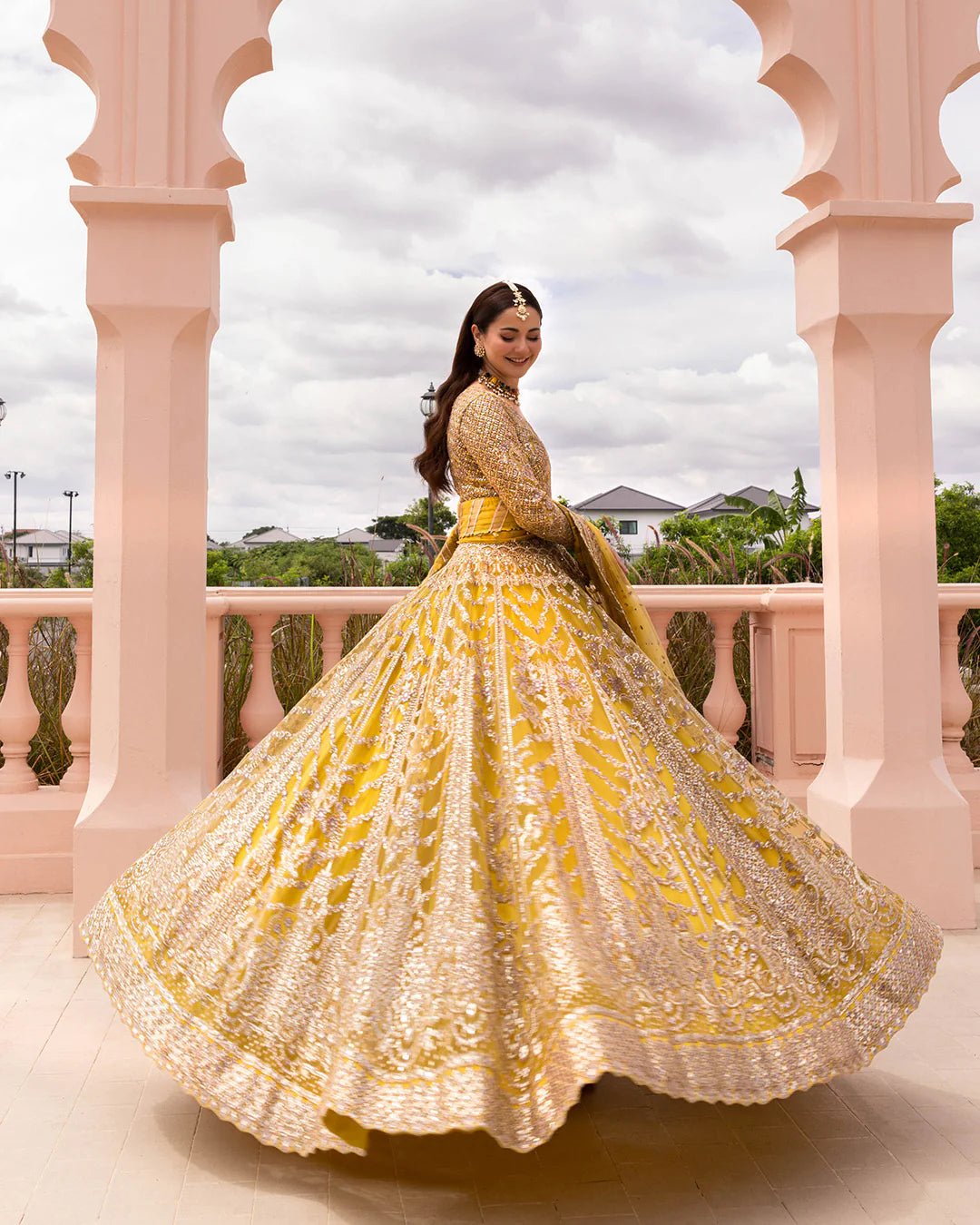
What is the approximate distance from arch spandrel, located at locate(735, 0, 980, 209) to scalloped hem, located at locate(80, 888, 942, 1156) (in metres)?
3.06

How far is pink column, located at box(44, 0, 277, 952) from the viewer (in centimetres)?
389

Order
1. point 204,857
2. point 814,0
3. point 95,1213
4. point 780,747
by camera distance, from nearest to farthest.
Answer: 1. point 95,1213
2. point 204,857
3. point 814,0
4. point 780,747

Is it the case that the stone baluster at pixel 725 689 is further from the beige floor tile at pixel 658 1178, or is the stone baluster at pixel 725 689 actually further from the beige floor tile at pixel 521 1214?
the beige floor tile at pixel 521 1214

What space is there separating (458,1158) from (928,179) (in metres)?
3.80

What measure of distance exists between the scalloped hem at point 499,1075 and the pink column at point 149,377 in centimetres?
Answer: 148

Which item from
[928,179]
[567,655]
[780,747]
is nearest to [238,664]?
[780,747]

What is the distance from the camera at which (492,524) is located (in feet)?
9.61

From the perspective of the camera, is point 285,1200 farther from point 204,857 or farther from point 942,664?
point 942,664

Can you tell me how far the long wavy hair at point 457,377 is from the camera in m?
2.98

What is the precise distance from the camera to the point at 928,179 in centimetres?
430

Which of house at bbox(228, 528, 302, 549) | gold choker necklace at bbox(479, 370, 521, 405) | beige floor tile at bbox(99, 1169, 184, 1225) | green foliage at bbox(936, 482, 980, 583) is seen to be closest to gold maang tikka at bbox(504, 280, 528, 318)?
gold choker necklace at bbox(479, 370, 521, 405)

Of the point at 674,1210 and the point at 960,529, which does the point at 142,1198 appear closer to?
the point at 674,1210

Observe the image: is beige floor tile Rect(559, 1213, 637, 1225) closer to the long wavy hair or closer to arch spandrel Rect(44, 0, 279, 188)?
the long wavy hair

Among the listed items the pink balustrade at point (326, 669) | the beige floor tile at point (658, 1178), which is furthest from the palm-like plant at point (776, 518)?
the beige floor tile at point (658, 1178)
